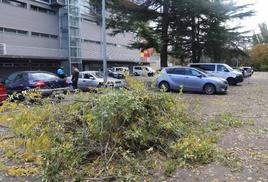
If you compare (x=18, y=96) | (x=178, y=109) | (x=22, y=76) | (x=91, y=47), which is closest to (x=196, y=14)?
(x=22, y=76)

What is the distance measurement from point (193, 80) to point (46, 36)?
27.4m

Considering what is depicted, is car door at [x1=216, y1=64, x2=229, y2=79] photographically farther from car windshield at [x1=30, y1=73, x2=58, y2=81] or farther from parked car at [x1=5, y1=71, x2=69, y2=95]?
car windshield at [x1=30, y1=73, x2=58, y2=81]

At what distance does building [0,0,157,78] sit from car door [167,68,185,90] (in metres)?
14.7

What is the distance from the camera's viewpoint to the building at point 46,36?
36750 mm

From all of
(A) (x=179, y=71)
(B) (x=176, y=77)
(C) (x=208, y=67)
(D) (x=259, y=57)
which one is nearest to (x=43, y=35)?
(C) (x=208, y=67)

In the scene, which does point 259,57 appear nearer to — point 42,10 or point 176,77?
point 42,10

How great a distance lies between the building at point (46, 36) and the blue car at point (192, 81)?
587 inches

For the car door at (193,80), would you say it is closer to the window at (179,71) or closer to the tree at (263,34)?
the window at (179,71)

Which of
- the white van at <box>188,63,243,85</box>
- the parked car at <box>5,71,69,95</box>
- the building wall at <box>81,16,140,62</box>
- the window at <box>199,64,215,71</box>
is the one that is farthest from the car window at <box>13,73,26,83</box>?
the building wall at <box>81,16,140,62</box>

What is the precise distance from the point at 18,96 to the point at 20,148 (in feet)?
3.22

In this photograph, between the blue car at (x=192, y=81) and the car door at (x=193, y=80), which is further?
the car door at (x=193, y=80)

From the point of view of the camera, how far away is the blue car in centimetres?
1967

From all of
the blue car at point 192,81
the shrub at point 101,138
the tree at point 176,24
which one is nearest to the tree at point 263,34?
the tree at point 176,24

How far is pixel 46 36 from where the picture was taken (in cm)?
4284
